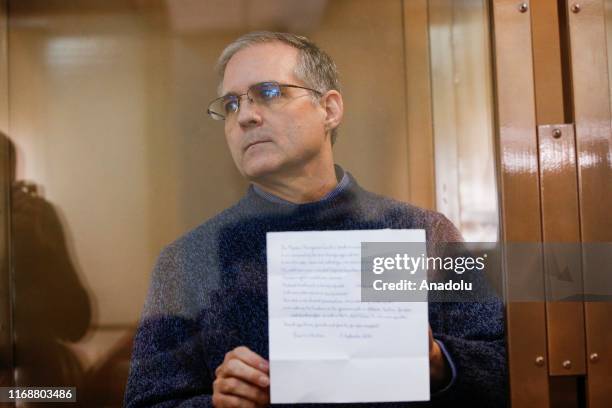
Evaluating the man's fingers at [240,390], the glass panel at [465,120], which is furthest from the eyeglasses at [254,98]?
the man's fingers at [240,390]

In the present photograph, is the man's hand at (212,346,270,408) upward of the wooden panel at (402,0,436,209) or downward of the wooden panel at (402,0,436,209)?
downward

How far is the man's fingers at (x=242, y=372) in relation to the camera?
1.01m

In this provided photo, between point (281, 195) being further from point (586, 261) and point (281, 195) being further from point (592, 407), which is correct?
point (592, 407)

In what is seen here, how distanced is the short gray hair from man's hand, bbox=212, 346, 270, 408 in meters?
0.44

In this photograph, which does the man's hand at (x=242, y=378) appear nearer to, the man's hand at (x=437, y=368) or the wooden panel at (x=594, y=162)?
the man's hand at (x=437, y=368)

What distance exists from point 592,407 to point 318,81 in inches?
31.8

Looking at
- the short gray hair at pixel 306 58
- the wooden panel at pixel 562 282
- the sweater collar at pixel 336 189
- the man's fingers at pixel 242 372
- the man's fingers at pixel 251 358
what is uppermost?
the short gray hair at pixel 306 58

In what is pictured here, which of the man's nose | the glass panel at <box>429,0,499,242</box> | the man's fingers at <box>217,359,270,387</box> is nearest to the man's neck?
the man's nose

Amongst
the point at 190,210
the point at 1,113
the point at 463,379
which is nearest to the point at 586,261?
the point at 463,379

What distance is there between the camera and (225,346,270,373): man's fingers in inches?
39.7

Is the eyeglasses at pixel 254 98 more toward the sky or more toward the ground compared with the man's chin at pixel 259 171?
more toward the sky

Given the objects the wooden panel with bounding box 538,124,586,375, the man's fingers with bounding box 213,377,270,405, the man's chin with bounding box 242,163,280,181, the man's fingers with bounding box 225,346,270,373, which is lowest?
the man's fingers with bounding box 213,377,270,405

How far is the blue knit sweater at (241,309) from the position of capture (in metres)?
1.01

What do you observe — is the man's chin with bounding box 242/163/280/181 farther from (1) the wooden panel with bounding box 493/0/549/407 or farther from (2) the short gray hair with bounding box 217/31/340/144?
(1) the wooden panel with bounding box 493/0/549/407
